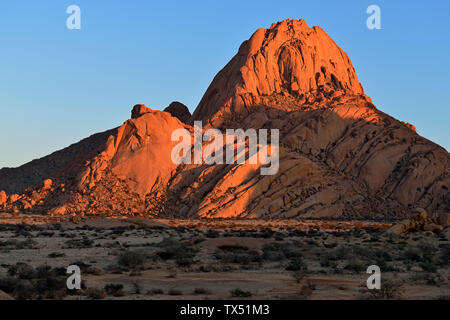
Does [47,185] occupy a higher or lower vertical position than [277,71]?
lower

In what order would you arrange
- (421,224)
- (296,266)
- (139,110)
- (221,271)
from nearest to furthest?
(221,271), (296,266), (421,224), (139,110)

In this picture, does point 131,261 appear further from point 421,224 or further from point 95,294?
point 421,224

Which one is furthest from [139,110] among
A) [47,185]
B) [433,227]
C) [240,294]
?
[240,294]

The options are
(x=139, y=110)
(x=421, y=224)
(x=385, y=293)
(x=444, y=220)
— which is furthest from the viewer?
(x=139, y=110)

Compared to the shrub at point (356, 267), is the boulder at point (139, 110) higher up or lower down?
higher up

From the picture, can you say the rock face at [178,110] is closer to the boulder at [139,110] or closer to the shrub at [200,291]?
the boulder at [139,110]

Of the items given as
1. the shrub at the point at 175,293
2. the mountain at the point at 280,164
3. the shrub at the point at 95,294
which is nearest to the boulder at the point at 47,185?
the mountain at the point at 280,164

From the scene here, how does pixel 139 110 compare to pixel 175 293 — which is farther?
pixel 139 110

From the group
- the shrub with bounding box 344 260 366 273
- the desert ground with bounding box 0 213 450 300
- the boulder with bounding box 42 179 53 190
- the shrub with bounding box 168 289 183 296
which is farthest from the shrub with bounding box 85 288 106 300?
the boulder with bounding box 42 179 53 190
